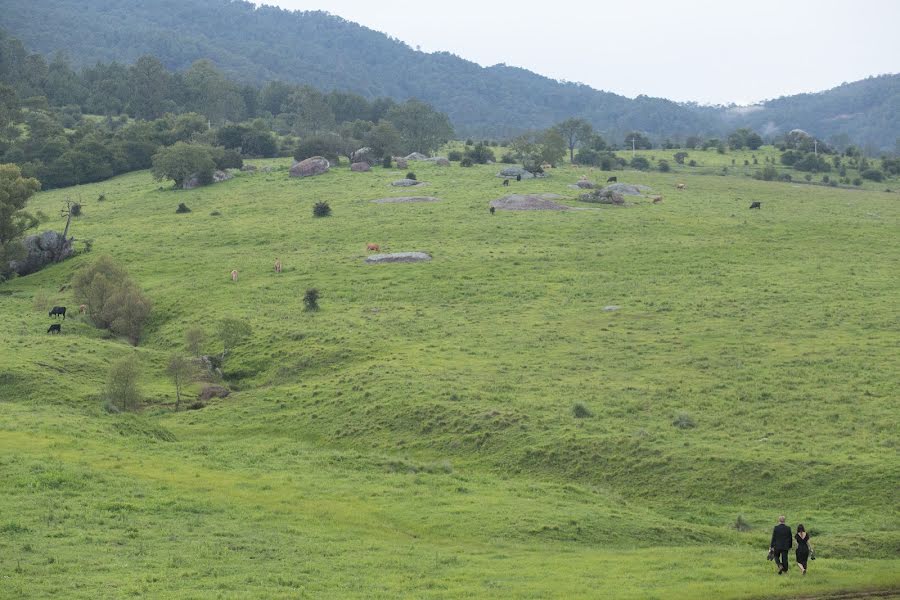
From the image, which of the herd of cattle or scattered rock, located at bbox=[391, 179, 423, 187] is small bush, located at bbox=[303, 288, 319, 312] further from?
scattered rock, located at bbox=[391, 179, 423, 187]

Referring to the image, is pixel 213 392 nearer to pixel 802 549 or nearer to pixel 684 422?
pixel 684 422

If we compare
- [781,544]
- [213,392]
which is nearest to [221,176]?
[213,392]

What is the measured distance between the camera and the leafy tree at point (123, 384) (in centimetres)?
4378

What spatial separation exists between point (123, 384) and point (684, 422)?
77.1 feet

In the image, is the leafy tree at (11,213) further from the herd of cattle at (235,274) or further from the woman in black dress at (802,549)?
the woman in black dress at (802,549)

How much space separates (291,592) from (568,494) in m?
12.7

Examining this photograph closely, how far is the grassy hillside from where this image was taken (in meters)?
25.7

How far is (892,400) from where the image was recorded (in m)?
40.6

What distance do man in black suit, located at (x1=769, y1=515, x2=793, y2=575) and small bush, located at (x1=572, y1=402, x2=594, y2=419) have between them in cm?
1544

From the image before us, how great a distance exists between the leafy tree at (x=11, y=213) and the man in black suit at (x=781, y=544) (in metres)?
62.3

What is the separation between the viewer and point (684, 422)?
38844 millimetres

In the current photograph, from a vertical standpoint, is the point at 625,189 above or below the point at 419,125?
below

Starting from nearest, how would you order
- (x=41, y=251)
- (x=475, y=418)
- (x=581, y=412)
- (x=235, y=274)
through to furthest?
(x=581, y=412)
(x=475, y=418)
(x=235, y=274)
(x=41, y=251)

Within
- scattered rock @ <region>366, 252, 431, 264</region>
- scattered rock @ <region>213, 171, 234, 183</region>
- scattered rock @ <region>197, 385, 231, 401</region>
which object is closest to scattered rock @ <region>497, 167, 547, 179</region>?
scattered rock @ <region>213, 171, 234, 183</region>
